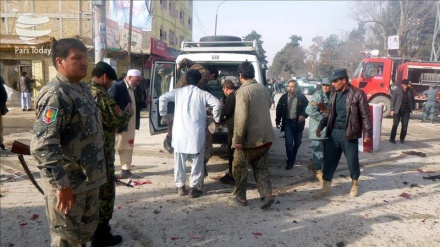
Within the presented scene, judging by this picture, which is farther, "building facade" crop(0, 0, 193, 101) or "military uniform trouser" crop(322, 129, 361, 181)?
"building facade" crop(0, 0, 193, 101)

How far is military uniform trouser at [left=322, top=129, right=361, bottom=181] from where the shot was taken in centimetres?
489

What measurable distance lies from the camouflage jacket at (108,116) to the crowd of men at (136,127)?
0.4 inches

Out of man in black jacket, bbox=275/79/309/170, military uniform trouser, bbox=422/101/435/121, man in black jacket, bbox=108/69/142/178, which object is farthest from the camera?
military uniform trouser, bbox=422/101/435/121

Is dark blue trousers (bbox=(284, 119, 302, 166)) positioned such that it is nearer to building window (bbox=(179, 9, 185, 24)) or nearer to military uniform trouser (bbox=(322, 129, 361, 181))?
military uniform trouser (bbox=(322, 129, 361, 181))

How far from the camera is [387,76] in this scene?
15.1 m

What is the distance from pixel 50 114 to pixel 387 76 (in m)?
15.5

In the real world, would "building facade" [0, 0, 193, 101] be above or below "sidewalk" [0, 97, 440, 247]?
above

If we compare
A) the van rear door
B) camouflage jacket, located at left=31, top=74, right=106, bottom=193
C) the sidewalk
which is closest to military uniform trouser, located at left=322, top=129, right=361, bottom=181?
the sidewalk

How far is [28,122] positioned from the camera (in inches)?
503

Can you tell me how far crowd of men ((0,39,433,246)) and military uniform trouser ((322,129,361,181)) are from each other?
0.01 metres

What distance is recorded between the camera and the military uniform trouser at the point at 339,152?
4887mm

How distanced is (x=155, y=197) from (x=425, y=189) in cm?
420

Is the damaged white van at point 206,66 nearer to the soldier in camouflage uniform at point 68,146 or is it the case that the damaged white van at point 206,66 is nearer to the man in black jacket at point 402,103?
the soldier in camouflage uniform at point 68,146

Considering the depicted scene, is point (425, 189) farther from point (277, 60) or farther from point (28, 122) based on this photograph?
point (277, 60)
